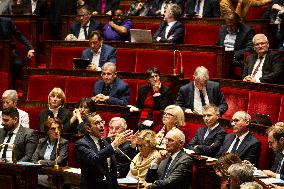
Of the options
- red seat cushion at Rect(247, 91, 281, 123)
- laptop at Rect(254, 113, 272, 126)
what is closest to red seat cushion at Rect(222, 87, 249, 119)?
red seat cushion at Rect(247, 91, 281, 123)

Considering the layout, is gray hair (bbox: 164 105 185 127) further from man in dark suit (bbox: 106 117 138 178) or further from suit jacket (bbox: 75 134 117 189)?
suit jacket (bbox: 75 134 117 189)

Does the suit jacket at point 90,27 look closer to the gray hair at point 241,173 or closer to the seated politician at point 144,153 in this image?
the seated politician at point 144,153

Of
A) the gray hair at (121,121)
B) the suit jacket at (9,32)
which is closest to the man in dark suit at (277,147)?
the gray hair at (121,121)

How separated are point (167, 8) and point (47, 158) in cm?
167

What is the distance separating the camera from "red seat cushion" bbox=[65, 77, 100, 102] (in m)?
4.78

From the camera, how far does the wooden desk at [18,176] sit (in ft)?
11.4

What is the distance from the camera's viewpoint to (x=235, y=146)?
3.66 m

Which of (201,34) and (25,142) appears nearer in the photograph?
(25,142)

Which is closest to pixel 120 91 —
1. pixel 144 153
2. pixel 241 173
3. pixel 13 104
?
pixel 13 104

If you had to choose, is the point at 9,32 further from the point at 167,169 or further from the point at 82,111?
the point at 167,169

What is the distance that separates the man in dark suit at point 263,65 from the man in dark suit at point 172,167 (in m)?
1.08

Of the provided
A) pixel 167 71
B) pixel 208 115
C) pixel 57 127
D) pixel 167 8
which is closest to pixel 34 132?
pixel 57 127

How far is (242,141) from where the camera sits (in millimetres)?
3633

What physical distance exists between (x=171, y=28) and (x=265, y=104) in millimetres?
1184
